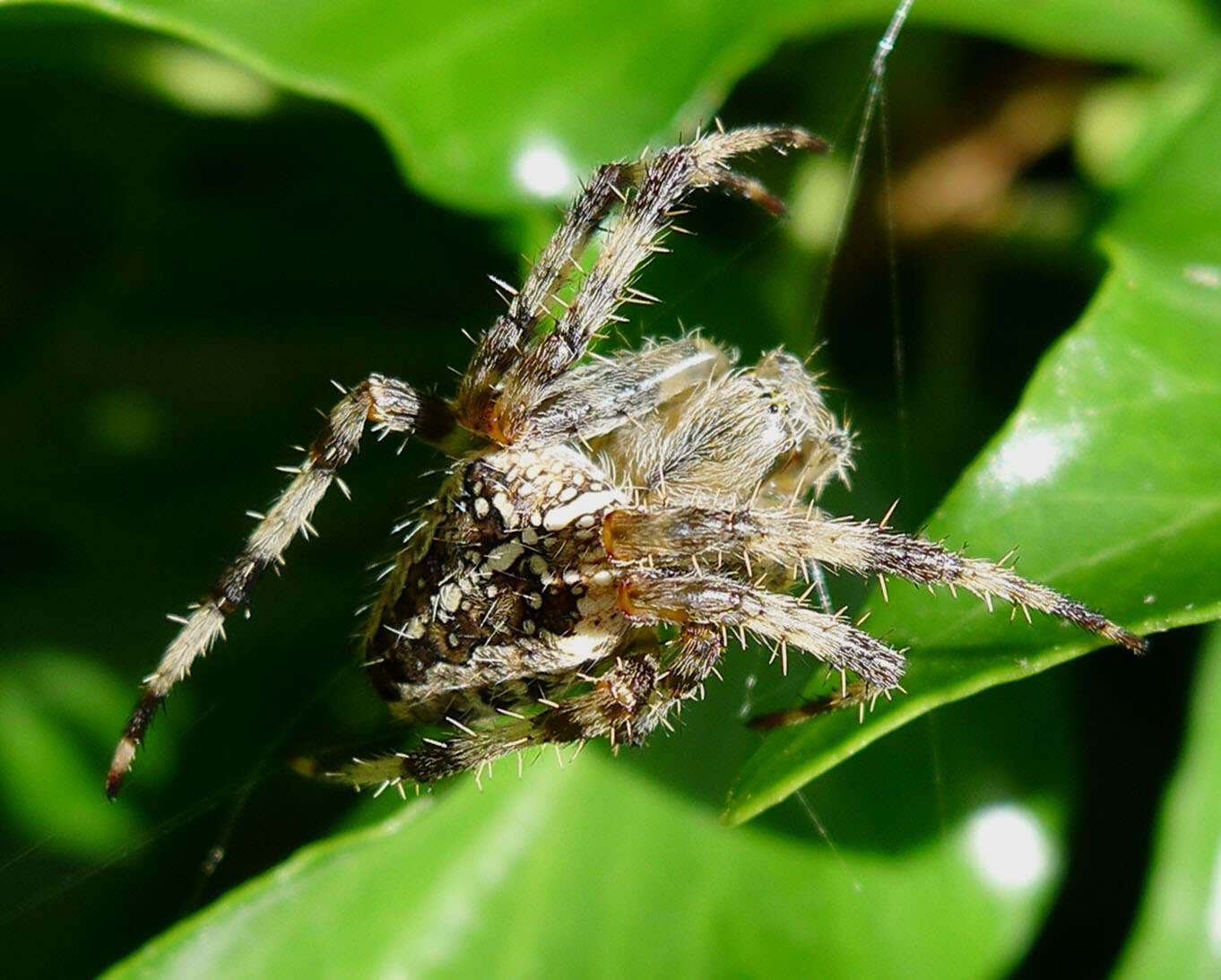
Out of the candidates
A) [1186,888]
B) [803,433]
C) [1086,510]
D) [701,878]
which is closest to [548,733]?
[701,878]

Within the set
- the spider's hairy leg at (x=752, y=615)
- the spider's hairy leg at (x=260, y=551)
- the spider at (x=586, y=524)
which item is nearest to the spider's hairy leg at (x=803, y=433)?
the spider at (x=586, y=524)

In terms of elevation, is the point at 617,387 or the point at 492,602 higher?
the point at 617,387

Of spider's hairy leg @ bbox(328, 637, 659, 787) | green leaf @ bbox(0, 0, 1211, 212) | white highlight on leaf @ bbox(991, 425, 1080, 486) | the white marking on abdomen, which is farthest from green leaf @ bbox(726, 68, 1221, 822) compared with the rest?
green leaf @ bbox(0, 0, 1211, 212)

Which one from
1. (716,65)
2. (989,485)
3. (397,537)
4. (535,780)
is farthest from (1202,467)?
(397,537)

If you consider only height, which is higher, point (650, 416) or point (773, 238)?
point (773, 238)

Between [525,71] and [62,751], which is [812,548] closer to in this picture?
[525,71]

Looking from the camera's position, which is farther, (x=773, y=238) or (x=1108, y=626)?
(x=773, y=238)

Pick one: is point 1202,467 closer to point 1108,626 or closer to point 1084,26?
point 1108,626
